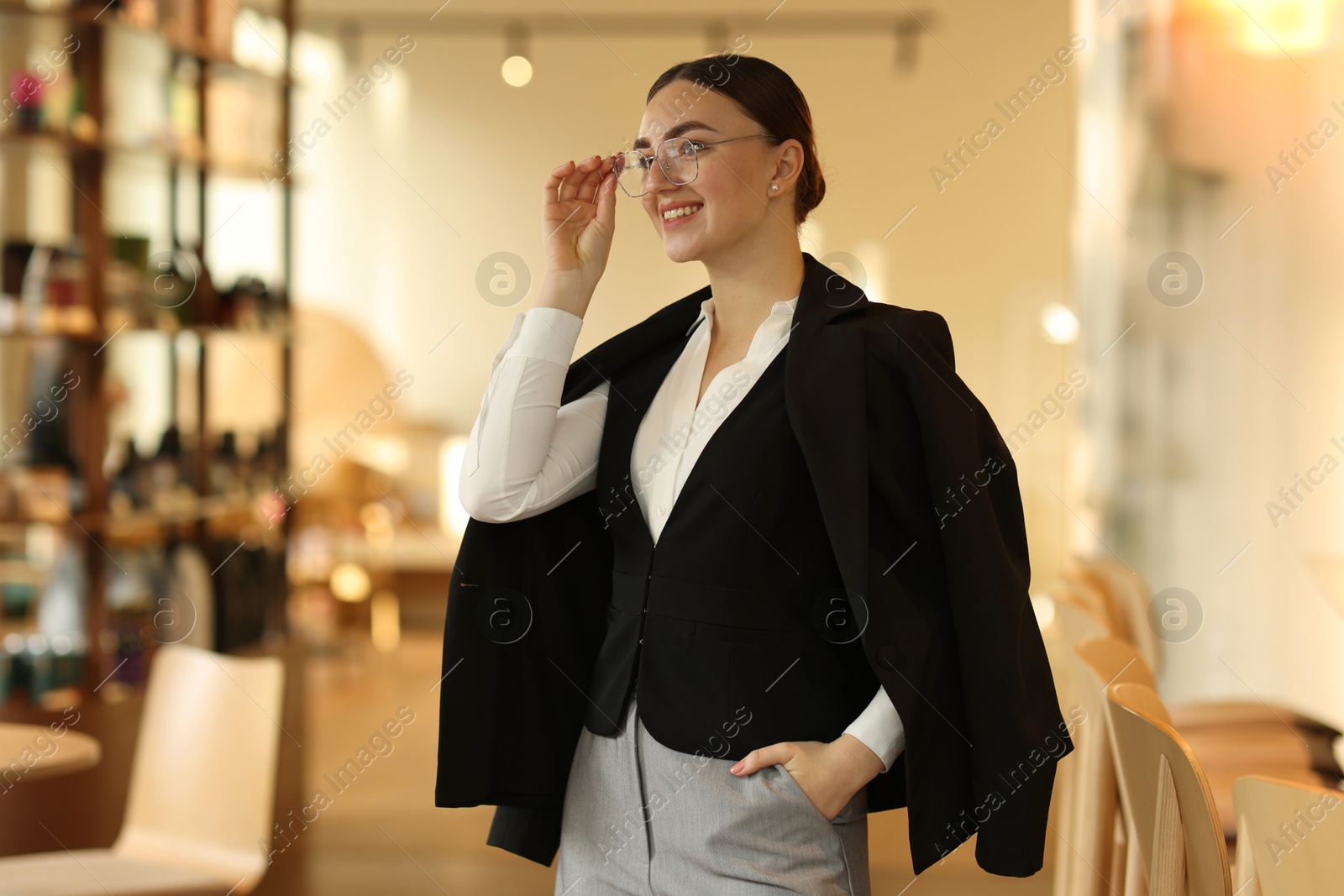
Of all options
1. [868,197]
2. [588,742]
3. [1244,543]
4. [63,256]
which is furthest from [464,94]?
[588,742]

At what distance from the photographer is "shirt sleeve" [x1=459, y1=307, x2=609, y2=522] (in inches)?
49.4

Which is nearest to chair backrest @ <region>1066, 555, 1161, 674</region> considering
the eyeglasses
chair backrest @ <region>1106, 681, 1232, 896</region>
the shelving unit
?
chair backrest @ <region>1106, 681, 1232, 896</region>

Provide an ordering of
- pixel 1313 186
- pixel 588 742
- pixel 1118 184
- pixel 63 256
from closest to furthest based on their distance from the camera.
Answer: pixel 588 742 → pixel 63 256 → pixel 1313 186 → pixel 1118 184

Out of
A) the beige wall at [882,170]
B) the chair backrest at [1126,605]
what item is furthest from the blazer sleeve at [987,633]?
the beige wall at [882,170]

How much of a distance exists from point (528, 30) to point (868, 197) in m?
1.58

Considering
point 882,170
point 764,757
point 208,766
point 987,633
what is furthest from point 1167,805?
point 882,170

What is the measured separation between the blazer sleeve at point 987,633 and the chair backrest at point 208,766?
1.47m

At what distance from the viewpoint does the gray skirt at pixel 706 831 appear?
45.4 inches

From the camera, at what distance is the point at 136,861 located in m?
2.20

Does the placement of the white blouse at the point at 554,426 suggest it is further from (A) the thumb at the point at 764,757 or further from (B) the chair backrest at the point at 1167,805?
(B) the chair backrest at the point at 1167,805

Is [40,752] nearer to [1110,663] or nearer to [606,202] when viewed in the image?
[606,202]

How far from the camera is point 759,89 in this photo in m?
1.23

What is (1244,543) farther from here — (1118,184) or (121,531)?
(121,531)

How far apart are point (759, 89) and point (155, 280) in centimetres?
221
